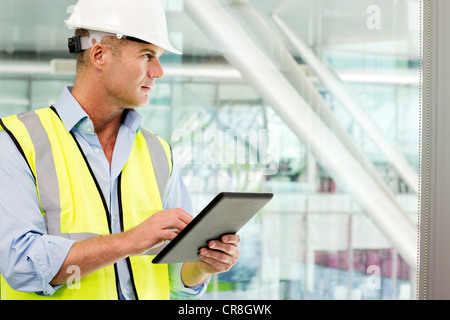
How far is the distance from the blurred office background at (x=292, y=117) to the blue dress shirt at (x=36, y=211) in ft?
0.72

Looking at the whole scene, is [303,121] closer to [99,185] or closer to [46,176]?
[99,185]

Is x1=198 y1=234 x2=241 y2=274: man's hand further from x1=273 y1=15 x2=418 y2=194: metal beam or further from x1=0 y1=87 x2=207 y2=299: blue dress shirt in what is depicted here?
x1=273 y1=15 x2=418 y2=194: metal beam

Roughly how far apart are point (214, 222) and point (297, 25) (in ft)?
3.22

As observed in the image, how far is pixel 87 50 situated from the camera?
5.06ft

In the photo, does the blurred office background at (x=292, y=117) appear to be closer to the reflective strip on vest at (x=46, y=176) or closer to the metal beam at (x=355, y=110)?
the metal beam at (x=355, y=110)

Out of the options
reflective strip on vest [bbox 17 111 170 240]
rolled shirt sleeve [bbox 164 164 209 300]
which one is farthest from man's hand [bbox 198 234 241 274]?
reflective strip on vest [bbox 17 111 170 240]

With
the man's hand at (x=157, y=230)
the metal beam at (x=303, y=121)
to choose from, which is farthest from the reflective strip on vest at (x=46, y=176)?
the metal beam at (x=303, y=121)

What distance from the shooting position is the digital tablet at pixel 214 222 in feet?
3.89

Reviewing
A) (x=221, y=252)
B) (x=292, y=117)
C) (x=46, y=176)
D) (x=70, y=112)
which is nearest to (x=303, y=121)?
(x=292, y=117)

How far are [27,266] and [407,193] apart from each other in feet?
4.62

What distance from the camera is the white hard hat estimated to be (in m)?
1.49

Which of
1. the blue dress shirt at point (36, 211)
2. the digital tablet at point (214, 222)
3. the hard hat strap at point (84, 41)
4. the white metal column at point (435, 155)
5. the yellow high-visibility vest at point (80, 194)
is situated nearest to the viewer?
the digital tablet at point (214, 222)

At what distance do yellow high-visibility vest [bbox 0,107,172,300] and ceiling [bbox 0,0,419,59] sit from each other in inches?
12.6
